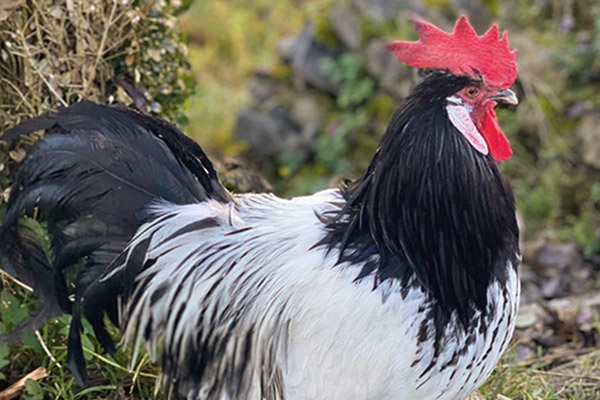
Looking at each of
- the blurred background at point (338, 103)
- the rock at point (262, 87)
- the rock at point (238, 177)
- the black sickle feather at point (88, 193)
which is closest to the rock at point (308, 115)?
the blurred background at point (338, 103)

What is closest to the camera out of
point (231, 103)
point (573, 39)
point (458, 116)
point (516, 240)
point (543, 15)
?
point (458, 116)

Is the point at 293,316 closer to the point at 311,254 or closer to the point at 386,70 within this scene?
the point at 311,254

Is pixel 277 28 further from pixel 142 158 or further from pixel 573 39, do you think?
pixel 142 158

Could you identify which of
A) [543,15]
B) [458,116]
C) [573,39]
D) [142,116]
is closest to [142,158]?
[142,116]

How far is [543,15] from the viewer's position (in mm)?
7262

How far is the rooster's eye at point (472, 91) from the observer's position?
2547 millimetres

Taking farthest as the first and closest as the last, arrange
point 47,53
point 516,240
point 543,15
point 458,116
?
point 543,15 < point 47,53 < point 516,240 < point 458,116

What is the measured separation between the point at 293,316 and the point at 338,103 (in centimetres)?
486

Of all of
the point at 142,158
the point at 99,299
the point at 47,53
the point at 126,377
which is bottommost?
the point at 126,377

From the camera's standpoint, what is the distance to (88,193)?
264 centimetres

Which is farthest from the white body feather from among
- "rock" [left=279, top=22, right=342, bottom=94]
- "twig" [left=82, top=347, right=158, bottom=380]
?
"rock" [left=279, top=22, right=342, bottom=94]

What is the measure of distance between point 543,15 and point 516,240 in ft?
16.8

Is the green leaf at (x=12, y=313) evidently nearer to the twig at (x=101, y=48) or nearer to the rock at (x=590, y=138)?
the twig at (x=101, y=48)

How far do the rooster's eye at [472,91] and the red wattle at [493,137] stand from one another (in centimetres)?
8
